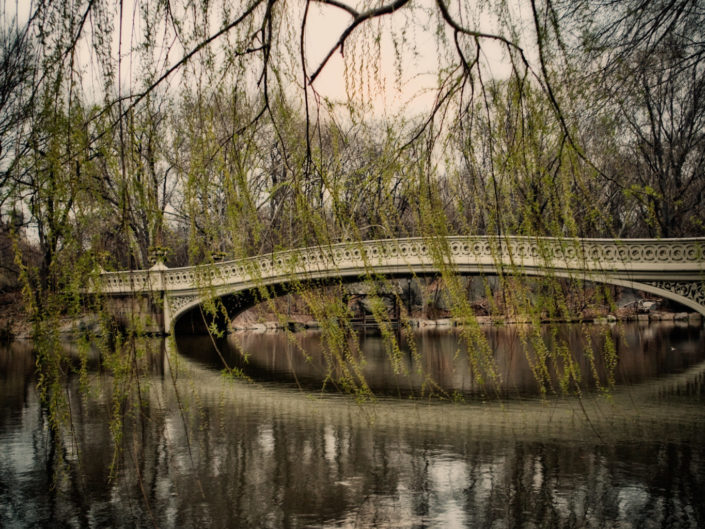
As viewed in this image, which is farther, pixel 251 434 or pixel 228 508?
pixel 251 434

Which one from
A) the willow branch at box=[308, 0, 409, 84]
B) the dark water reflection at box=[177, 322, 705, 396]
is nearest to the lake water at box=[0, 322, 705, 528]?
the dark water reflection at box=[177, 322, 705, 396]

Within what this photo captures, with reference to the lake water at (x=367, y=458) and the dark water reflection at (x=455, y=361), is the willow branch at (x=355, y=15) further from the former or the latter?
the dark water reflection at (x=455, y=361)

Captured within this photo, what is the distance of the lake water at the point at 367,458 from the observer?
187 inches

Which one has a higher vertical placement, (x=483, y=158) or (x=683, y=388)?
(x=483, y=158)

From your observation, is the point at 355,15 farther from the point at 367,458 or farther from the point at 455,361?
the point at 455,361

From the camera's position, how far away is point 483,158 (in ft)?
8.57

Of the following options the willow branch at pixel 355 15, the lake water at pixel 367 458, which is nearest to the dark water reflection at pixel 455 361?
the lake water at pixel 367 458

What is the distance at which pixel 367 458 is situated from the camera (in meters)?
6.35

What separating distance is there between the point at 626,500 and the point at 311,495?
229 centimetres

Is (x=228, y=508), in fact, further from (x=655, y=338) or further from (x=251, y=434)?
(x=655, y=338)

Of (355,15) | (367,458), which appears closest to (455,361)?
(367,458)

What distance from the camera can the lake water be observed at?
4750 mm

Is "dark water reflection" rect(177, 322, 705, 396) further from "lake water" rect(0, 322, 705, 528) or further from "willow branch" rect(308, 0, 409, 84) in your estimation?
"willow branch" rect(308, 0, 409, 84)

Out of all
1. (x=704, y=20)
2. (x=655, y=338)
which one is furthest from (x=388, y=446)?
(x=655, y=338)
